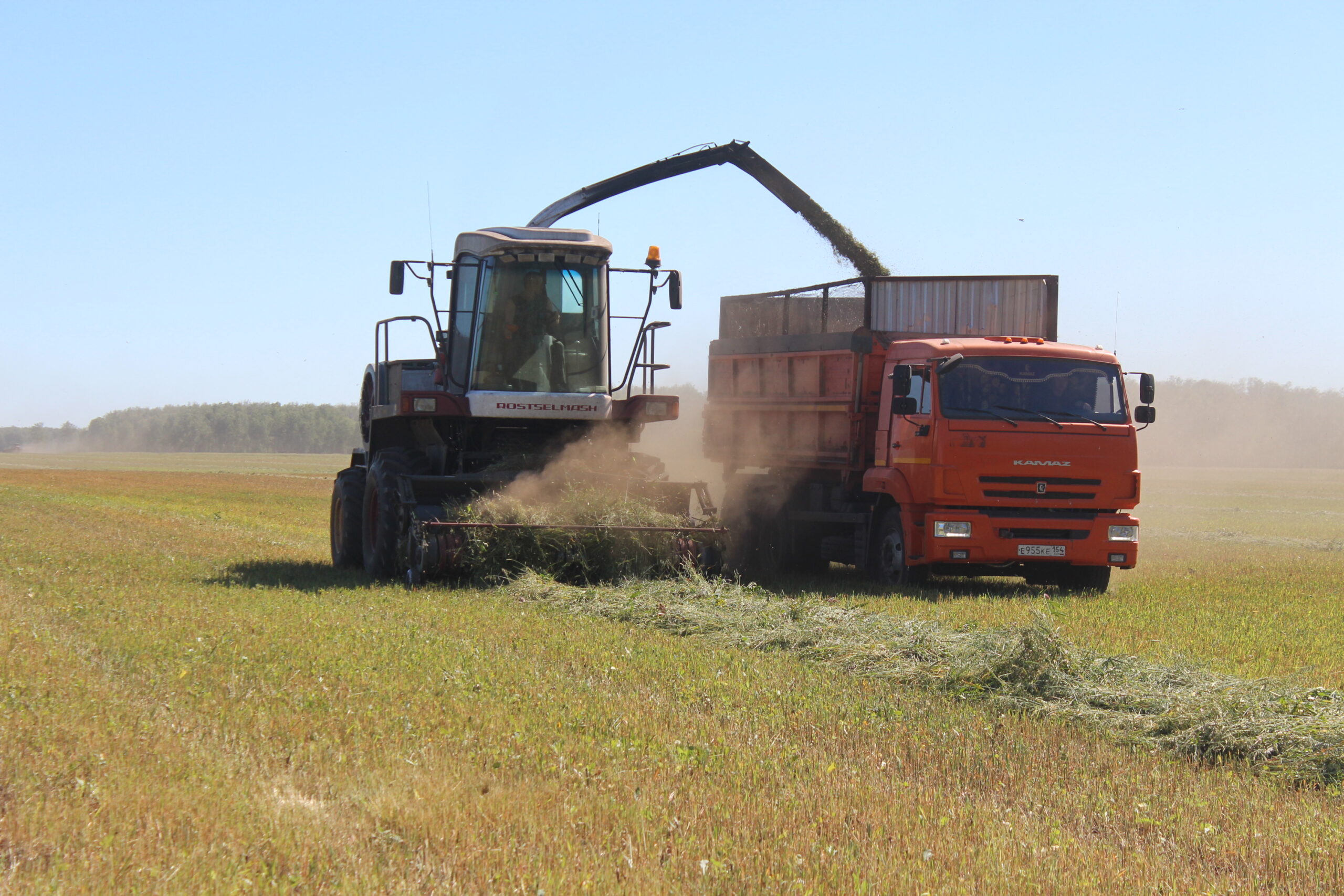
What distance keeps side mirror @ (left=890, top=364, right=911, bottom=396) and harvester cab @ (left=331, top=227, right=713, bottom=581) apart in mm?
2345

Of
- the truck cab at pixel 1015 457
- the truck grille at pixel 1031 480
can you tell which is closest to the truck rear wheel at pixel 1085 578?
the truck cab at pixel 1015 457

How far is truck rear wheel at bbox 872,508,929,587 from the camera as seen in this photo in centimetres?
1413

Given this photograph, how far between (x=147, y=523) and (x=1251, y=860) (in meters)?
21.8

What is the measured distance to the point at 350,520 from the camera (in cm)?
1543

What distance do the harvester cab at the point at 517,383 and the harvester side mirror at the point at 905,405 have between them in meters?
2.26

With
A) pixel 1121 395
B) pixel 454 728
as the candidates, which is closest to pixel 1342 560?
pixel 1121 395

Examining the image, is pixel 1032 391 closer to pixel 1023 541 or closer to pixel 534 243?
pixel 1023 541

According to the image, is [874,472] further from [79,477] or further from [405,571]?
[79,477]

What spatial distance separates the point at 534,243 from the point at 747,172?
18.3 ft

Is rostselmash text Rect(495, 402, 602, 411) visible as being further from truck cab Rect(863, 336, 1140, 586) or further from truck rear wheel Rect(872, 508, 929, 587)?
truck rear wheel Rect(872, 508, 929, 587)

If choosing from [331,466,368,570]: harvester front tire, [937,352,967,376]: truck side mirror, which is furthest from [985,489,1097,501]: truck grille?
[331,466,368,570]: harvester front tire

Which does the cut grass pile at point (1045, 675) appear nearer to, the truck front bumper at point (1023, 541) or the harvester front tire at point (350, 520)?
the truck front bumper at point (1023, 541)

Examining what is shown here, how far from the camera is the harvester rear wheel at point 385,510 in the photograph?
13.4m

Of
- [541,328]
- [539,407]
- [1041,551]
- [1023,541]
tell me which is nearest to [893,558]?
[1023,541]
